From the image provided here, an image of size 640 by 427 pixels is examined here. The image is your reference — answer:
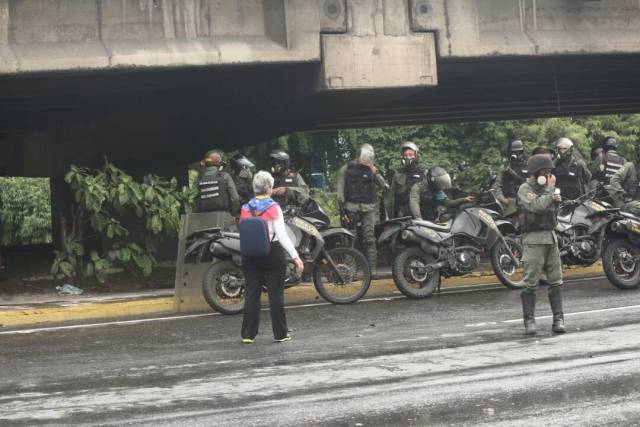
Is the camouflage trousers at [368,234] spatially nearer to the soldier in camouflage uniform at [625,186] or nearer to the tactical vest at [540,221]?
the soldier in camouflage uniform at [625,186]

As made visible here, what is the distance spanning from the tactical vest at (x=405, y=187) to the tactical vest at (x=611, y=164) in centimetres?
312

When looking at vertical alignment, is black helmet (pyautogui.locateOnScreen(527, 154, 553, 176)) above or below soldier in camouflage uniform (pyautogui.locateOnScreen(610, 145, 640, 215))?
above

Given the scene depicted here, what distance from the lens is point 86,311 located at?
550 inches

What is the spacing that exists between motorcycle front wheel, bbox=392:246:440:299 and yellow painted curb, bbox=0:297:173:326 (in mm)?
2979

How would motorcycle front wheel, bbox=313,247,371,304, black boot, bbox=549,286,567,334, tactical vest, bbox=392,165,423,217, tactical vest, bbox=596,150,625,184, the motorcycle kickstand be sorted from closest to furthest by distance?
black boot, bbox=549,286,567,334, the motorcycle kickstand, motorcycle front wheel, bbox=313,247,371,304, tactical vest, bbox=392,165,423,217, tactical vest, bbox=596,150,625,184

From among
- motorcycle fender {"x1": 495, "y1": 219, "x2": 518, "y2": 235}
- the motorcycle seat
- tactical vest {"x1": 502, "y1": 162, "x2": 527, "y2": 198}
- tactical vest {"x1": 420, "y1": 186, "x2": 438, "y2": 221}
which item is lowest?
motorcycle fender {"x1": 495, "y1": 219, "x2": 518, "y2": 235}

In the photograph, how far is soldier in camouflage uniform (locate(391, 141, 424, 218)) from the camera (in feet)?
55.4

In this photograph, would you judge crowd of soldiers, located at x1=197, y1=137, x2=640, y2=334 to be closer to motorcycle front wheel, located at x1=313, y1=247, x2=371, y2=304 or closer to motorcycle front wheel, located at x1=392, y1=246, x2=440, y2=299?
motorcycle front wheel, located at x1=313, y1=247, x2=371, y2=304

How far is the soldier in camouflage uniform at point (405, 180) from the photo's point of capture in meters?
16.9

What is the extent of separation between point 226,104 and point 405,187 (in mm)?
5734

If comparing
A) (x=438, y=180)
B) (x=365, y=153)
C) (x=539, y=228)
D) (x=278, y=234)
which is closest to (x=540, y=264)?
(x=539, y=228)

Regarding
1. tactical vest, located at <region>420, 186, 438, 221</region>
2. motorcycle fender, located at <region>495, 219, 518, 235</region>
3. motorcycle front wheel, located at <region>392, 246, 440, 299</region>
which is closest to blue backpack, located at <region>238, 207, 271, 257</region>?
motorcycle front wheel, located at <region>392, 246, 440, 299</region>

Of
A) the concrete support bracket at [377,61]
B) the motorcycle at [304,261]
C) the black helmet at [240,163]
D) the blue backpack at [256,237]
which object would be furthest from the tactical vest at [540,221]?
the black helmet at [240,163]

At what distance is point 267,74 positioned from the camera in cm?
1891
